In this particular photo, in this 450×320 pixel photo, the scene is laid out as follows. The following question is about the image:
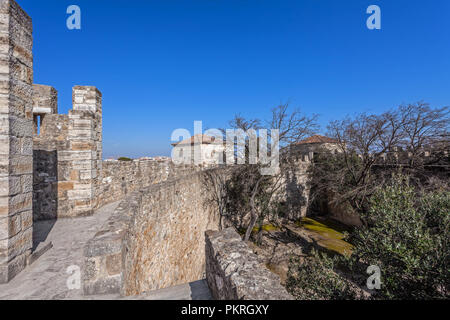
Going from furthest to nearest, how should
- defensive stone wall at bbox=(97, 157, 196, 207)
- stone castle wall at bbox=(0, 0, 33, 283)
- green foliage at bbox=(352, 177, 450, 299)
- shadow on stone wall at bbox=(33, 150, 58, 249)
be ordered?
1. defensive stone wall at bbox=(97, 157, 196, 207)
2. shadow on stone wall at bbox=(33, 150, 58, 249)
3. green foliage at bbox=(352, 177, 450, 299)
4. stone castle wall at bbox=(0, 0, 33, 283)

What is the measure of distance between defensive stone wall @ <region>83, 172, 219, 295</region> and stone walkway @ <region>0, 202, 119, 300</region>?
0.30 meters

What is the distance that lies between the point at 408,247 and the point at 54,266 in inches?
231

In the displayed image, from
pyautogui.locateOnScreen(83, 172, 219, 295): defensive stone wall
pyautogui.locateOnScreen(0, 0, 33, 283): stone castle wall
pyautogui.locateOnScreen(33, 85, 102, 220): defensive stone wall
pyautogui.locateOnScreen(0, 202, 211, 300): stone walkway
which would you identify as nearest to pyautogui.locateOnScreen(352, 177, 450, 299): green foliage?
pyautogui.locateOnScreen(0, 202, 211, 300): stone walkway

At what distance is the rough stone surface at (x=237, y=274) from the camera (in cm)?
195

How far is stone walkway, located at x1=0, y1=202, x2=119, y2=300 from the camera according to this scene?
242 cm

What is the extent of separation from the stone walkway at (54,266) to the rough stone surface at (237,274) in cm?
123


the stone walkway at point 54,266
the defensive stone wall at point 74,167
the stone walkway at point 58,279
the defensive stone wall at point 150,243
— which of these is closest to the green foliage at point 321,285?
the stone walkway at point 58,279

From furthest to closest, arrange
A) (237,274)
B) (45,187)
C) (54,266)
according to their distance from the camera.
Answer: (45,187)
(54,266)
(237,274)

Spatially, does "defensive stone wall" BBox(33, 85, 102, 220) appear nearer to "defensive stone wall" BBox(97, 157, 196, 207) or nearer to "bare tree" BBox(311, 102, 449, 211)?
"defensive stone wall" BBox(97, 157, 196, 207)

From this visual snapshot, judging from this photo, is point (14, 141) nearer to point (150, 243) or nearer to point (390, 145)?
point (150, 243)

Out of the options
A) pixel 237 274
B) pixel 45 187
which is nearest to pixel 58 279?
pixel 237 274

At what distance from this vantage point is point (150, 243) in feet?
14.5

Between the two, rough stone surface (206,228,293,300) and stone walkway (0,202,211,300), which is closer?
rough stone surface (206,228,293,300)
